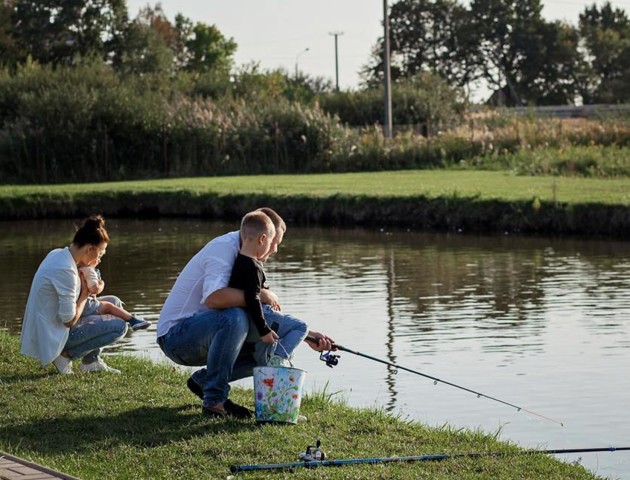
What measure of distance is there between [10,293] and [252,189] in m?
12.7

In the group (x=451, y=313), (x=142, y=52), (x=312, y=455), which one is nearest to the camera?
(x=312, y=455)

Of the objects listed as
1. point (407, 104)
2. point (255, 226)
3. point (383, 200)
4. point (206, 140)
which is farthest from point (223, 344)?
point (407, 104)

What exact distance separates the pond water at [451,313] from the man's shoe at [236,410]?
65 cm

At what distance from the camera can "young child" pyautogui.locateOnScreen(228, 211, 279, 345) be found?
8.42 m

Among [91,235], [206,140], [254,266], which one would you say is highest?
[206,140]

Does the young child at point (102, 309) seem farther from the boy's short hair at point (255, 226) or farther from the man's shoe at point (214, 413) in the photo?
the boy's short hair at point (255, 226)

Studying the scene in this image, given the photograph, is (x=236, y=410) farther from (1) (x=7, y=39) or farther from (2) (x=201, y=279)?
(1) (x=7, y=39)

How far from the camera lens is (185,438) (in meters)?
7.78

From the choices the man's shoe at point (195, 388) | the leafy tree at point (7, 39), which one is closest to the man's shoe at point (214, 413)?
the man's shoe at point (195, 388)

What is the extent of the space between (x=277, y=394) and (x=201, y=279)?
1030 mm

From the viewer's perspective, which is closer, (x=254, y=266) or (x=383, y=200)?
(x=254, y=266)

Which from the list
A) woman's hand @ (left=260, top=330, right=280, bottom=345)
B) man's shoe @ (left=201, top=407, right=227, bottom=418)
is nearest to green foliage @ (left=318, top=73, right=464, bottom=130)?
woman's hand @ (left=260, top=330, right=280, bottom=345)

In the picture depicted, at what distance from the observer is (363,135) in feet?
132

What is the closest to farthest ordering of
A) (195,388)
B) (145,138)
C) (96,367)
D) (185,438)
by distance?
(185,438) < (195,388) < (96,367) < (145,138)
